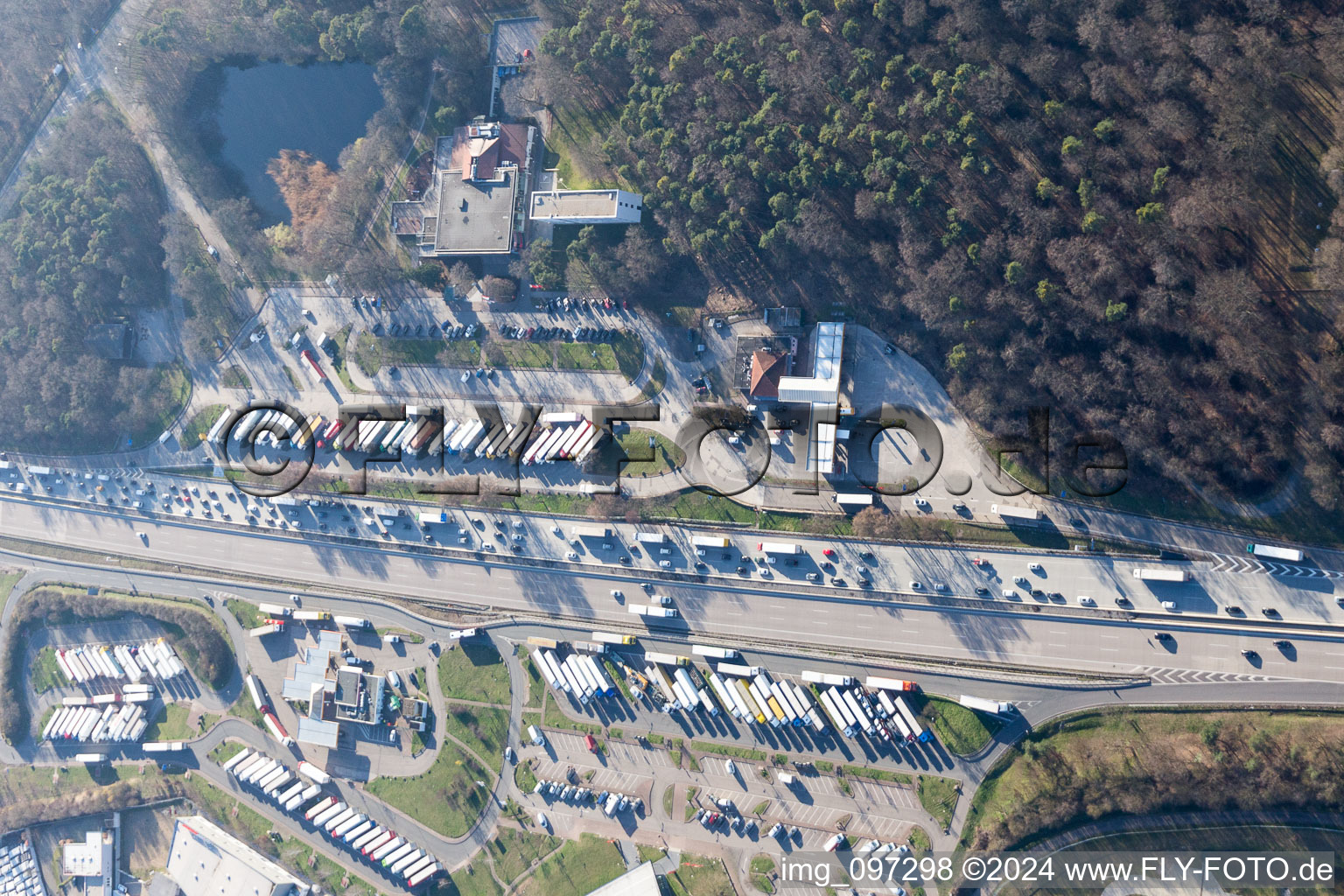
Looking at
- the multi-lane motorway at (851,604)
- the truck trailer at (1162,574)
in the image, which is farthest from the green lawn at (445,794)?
the truck trailer at (1162,574)

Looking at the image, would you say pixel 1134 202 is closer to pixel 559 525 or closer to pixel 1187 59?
pixel 1187 59

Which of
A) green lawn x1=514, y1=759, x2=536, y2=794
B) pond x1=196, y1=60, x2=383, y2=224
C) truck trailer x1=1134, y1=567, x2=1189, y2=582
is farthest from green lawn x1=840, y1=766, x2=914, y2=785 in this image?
pond x1=196, y1=60, x2=383, y2=224

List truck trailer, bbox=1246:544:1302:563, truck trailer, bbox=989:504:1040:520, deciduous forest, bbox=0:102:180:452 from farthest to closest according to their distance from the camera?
deciduous forest, bbox=0:102:180:452 → truck trailer, bbox=989:504:1040:520 → truck trailer, bbox=1246:544:1302:563

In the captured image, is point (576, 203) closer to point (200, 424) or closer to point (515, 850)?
point (200, 424)

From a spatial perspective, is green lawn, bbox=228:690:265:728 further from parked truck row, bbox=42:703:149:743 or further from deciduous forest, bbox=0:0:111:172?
deciduous forest, bbox=0:0:111:172

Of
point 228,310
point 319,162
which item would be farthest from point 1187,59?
point 228,310

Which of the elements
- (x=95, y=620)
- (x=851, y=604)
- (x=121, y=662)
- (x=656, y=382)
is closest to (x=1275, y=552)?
(x=851, y=604)

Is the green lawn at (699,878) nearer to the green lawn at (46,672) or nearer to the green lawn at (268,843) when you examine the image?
the green lawn at (268,843)
